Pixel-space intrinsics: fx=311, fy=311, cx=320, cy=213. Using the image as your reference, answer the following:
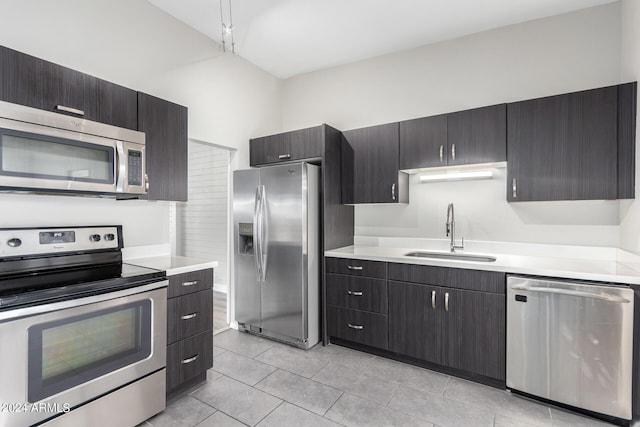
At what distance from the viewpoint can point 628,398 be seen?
1.87 meters

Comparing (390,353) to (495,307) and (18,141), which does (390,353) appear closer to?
(495,307)

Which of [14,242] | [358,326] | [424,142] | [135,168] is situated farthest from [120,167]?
[424,142]

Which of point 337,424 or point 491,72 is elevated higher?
point 491,72

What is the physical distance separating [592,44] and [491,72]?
738 millimetres

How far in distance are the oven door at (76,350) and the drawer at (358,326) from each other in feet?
5.14

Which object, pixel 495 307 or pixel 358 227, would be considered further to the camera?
pixel 358 227

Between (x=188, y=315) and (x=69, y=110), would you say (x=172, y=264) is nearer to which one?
(x=188, y=315)

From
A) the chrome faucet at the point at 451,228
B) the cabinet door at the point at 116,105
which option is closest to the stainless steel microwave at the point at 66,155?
the cabinet door at the point at 116,105

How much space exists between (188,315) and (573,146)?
3109 mm

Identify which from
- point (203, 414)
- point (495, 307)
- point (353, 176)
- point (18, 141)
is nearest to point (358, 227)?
point (353, 176)

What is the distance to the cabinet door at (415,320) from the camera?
2.52 metres

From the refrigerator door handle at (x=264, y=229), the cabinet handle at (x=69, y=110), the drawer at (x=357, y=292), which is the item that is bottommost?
the drawer at (x=357, y=292)

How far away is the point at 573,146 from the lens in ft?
7.63

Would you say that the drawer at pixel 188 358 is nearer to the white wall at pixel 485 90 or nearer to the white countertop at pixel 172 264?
the white countertop at pixel 172 264
